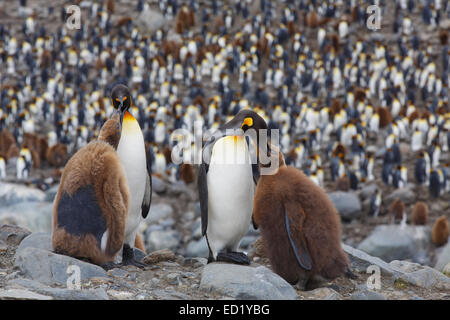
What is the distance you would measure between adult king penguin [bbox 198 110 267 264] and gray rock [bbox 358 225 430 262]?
913cm

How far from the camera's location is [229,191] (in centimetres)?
520

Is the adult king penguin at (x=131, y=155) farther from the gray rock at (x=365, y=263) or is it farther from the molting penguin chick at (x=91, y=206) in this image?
the gray rock at (x=365, y=263)

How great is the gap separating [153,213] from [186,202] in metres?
1.14

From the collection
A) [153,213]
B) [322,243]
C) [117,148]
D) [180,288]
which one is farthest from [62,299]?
[153,213]

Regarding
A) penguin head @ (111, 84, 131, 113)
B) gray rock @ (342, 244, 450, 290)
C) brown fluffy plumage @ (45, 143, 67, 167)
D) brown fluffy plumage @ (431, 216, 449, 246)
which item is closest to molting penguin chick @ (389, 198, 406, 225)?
brown fluffy plumage @ (431, 216, 449, 246)

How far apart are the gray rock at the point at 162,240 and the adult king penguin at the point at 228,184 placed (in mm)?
10016

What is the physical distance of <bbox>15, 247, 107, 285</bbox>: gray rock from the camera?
4.68 metres

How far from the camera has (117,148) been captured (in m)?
5.22

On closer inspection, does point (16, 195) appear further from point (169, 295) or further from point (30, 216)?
point (169, 295)

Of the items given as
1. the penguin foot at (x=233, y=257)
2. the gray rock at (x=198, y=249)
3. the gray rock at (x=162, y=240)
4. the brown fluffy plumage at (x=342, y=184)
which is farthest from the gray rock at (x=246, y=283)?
the brown fluffy plumage at (x=342, y=184)

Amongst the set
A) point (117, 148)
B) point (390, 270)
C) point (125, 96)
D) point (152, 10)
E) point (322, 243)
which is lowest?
point (390, 270)

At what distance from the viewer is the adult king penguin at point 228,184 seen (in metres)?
5.16

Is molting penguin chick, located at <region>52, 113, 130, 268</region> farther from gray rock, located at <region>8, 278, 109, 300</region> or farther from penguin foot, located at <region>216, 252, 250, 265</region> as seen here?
penguin foot, located at <region>216, 252, 250, 265</region>
